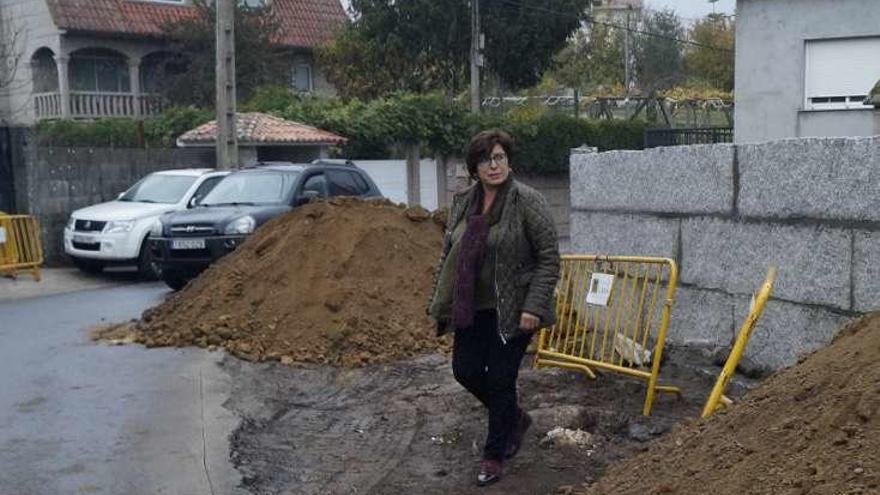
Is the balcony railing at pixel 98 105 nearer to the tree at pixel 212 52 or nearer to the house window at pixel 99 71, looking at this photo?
the house window at pixel 99 71

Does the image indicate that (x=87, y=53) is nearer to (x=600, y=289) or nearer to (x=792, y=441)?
(x=600, y=289)

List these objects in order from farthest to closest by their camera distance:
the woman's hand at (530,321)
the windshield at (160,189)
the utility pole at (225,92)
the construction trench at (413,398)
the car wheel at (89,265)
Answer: the utility pole at (225,92), the windshield at (160,189), the car wheel at (89,265), the woman's hand at (530,321), the construction trench at (413,398)

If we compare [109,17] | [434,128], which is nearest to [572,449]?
[434,128]

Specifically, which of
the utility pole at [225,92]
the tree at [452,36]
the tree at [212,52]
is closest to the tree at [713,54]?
the tree at [452,36]

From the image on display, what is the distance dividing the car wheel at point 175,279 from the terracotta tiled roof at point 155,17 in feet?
68.5

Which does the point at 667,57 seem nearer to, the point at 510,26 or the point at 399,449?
the point at 510,26

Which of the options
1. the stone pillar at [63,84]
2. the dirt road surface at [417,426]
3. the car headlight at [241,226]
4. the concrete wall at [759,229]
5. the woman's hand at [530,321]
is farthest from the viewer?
the stone pillar at [63,84]

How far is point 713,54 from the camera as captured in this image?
1777 inches

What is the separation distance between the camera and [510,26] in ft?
101

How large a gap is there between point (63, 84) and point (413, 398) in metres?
29.1

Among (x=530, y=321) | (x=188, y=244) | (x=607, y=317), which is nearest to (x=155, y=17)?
(x=188, y=244)

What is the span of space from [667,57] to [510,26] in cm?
1982

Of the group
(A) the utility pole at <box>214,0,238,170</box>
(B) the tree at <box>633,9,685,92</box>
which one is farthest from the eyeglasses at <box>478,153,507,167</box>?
(B) the tree at <box>633,9,685,92</box>

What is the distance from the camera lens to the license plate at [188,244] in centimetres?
1358
